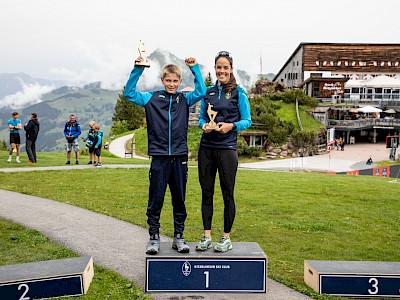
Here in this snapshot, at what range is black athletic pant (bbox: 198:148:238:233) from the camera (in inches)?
221

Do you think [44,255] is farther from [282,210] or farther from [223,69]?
[282,210]

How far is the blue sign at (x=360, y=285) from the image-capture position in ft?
17.4

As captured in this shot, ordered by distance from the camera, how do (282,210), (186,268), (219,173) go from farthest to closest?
(282,210)
(219,173)
(186,268)

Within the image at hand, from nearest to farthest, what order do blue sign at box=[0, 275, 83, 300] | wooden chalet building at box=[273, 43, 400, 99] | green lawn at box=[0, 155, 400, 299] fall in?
blue sign at box=[0, 275, 83, 300] < green lawn at box=[0, 155, 400, 299] < wooden chalet building at box=[273, 43, 400, 99]

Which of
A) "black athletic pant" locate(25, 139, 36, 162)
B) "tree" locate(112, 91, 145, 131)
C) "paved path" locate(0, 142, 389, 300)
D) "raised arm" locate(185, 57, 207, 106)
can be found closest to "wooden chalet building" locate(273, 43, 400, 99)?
"tree" locate(112, 91, 145, 131)

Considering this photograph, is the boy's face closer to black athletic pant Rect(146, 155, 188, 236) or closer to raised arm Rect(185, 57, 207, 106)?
raised arm Rect(185, 57, 207, 106)

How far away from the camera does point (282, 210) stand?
10.6m

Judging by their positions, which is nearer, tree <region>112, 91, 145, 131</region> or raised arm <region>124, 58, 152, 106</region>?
raised arm <region>124, 58, 152, 106</region>

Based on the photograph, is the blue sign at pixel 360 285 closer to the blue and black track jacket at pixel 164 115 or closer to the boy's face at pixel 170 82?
the blue and black track jacket at pixel 164 115

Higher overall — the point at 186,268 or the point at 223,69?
the point at 223,69

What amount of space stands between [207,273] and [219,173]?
1302 millimetres

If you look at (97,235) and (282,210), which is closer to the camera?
(97,235)

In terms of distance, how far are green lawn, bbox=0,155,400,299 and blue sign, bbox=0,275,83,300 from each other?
2.67 m

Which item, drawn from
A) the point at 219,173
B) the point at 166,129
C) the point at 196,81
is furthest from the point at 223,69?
the point at 219,173
